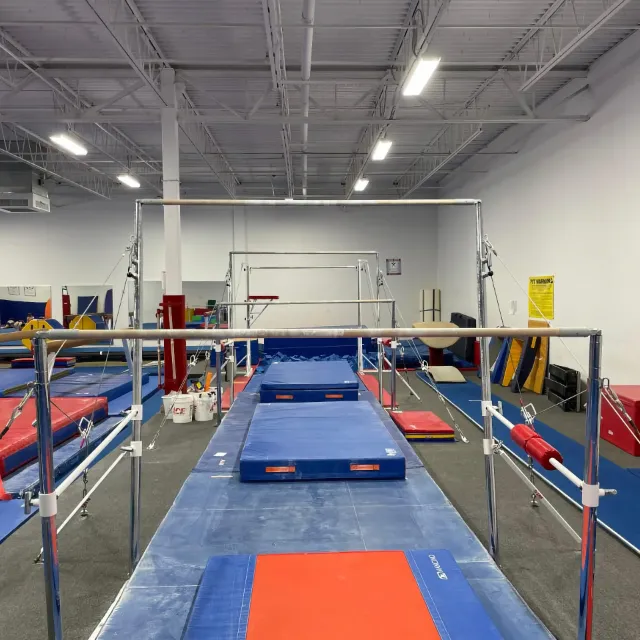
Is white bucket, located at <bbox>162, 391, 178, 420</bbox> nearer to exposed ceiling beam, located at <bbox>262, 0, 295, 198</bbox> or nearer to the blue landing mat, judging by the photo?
the blue landing mat

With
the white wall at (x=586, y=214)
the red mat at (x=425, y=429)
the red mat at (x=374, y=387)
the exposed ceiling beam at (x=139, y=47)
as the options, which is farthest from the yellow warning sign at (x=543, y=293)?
the exposed ceiling beam at (x=139, y=47)

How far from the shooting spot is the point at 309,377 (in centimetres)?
700

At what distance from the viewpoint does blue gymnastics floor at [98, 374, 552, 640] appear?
238 cm

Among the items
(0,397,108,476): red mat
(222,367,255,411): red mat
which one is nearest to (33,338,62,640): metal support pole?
(0,397,108,476): red mat

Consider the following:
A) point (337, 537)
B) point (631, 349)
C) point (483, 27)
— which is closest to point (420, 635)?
point (337, 537)

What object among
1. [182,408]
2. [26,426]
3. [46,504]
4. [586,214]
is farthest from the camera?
[586,214]

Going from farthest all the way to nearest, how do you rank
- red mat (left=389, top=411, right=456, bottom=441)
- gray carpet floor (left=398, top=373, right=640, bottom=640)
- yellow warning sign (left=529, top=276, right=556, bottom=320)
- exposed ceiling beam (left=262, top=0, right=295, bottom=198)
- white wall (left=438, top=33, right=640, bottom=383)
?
yellow warning sign (left=529, top=276, right=556, bottom=320) → white wall (left=438, top=33, right=640, bottom=383) → red mat (left=389, top=411, right=456, bottom=441) → exposed ceiling beam (left=262, top=0, right=295, bottom=198) → gray carpet floor (left=398, top=373, right=640, bottom=640)

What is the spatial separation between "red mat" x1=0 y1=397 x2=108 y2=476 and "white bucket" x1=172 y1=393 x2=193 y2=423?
1039mm

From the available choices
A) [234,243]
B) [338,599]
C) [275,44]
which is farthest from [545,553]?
[234,243]

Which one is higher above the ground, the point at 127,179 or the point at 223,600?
the point at 127,179

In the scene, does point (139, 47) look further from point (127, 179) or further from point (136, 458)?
point (127, 179)

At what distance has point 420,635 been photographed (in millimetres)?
2008

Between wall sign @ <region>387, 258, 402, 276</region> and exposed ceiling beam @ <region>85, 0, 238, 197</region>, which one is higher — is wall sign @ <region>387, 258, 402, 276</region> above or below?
below

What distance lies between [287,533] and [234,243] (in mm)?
13069
